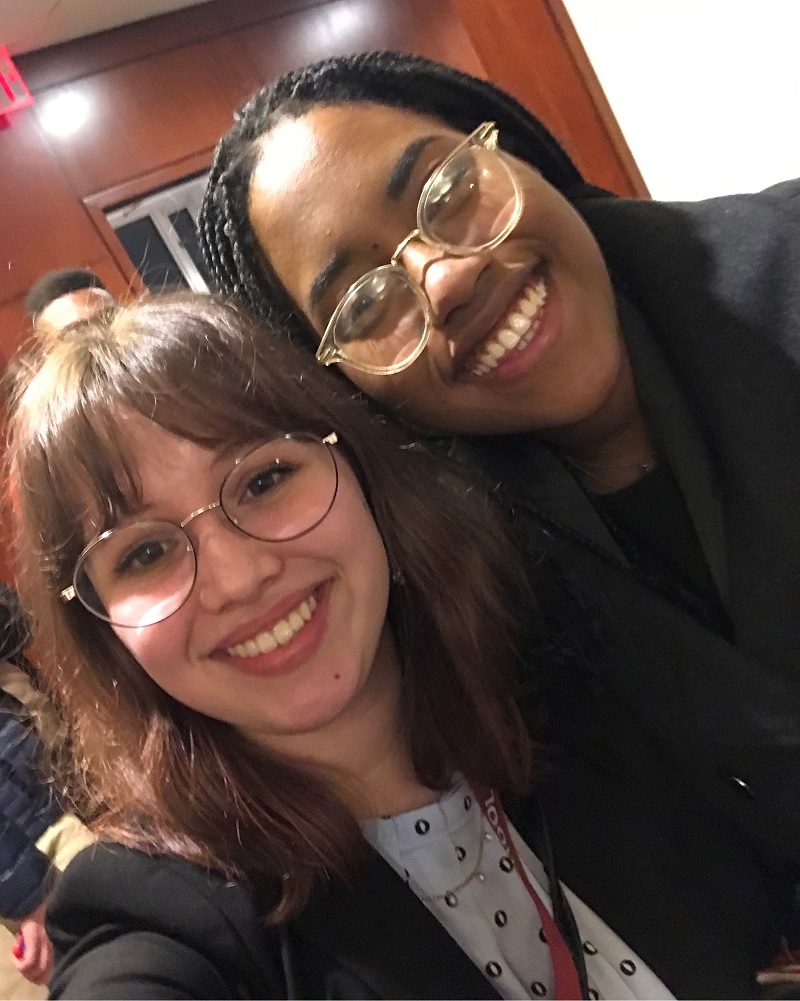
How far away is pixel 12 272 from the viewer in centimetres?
355

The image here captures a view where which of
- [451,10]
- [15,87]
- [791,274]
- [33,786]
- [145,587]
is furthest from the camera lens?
[451,10]

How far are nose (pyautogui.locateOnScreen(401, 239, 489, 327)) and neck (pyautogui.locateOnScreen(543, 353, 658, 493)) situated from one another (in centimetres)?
28

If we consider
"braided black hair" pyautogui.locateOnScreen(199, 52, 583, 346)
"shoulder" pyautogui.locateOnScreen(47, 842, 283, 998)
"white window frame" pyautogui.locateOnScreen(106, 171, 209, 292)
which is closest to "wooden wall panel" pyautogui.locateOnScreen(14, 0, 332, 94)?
"white window frame" pyautogui.locateOnScreen(106, 171, 209, 292)

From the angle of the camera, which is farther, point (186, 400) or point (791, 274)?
point (791, 274)

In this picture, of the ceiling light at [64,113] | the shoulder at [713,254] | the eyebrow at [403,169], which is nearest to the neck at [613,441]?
the shoulder at [713,254]

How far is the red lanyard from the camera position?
860 millimetres

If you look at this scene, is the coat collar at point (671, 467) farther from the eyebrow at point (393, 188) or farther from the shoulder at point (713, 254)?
the eyebrow at point (393, 188)

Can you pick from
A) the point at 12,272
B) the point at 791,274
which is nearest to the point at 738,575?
the point at 791,274

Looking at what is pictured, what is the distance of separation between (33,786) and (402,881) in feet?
3.41

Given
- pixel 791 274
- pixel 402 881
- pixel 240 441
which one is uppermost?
pixel 240 441

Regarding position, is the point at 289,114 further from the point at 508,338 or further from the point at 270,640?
the point at 270,640

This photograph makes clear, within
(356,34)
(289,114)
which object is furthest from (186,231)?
(289,114)

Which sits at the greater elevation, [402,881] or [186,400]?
[186,400]

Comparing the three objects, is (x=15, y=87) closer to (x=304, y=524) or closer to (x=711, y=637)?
(x=304, y=524)
